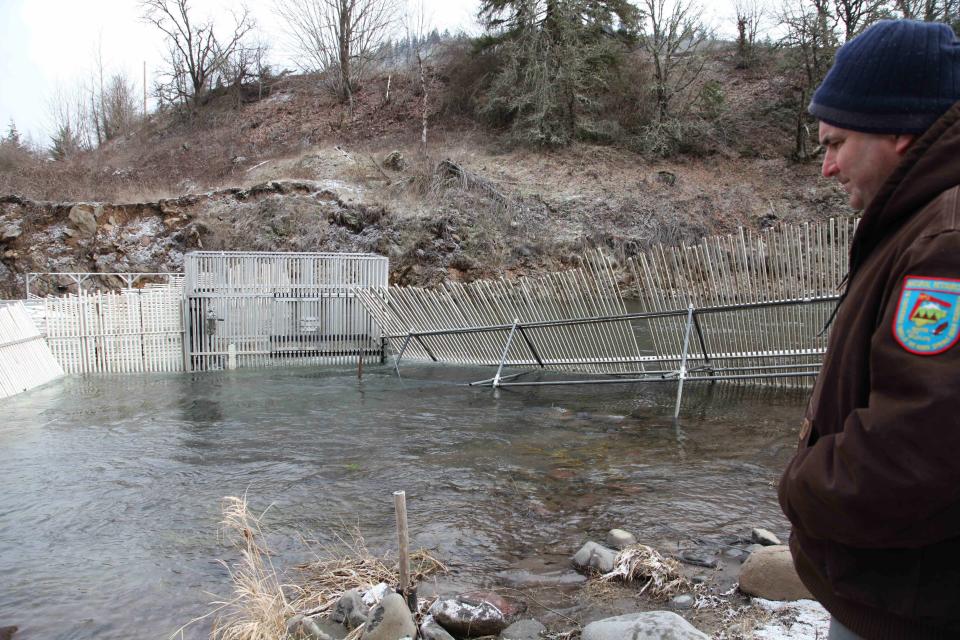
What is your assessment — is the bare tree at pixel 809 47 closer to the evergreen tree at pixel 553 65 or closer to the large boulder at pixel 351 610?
the evergreen tree at pixel 553 65

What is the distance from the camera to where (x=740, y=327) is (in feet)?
35.6

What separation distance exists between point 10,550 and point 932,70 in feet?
24.8

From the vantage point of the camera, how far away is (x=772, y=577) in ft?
14.6

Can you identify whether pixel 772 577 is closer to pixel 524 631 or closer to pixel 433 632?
pixel 524 631

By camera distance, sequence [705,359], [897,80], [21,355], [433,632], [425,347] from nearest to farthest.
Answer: [897,80], [433,632], [705,359], [21,355], [425,347]

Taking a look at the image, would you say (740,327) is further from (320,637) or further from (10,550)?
→ (10,550)

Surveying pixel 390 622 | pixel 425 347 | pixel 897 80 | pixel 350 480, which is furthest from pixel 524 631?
pixel 425 347

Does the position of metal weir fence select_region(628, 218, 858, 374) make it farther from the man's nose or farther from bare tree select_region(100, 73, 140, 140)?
bare tree select_region(100, 73, 140, 140)

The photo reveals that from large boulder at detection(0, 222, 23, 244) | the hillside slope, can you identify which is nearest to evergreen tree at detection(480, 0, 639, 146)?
the hillside slope

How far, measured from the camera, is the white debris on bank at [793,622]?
3865 millimetres

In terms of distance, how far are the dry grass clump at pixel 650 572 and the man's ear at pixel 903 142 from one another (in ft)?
12.4

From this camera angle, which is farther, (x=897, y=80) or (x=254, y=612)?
(x=254, y=612)

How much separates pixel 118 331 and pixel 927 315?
18.2 metres

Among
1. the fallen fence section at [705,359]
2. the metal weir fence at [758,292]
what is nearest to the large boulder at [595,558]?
the fallen fence section at [705,359]
